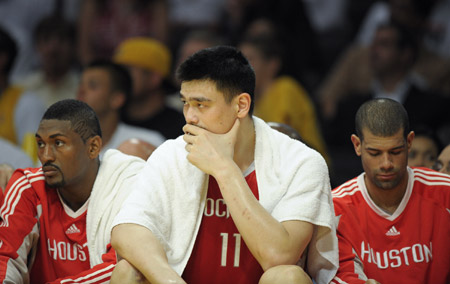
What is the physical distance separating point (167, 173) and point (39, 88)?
381cm

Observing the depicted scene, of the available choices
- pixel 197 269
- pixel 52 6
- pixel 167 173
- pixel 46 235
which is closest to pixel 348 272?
pixel 197 269

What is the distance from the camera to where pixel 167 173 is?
3605 mm

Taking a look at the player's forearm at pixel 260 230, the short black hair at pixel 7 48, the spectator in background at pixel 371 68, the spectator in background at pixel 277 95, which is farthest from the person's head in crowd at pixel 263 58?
the player's forearm at pixel 260 230

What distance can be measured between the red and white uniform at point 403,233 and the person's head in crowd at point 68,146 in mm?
1258

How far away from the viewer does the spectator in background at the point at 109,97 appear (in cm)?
578

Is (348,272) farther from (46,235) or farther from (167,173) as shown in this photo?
(46,235)

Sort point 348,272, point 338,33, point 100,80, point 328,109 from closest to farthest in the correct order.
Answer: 1. point 348,272
2. point 100,80
3. point 328,109
4. point 338,33

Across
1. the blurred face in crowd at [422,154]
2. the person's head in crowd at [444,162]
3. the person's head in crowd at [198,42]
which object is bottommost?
the person's head in crowd at [444,162]

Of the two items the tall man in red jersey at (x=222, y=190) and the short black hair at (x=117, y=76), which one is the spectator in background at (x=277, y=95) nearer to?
the short black hair at (x=117, y=76)

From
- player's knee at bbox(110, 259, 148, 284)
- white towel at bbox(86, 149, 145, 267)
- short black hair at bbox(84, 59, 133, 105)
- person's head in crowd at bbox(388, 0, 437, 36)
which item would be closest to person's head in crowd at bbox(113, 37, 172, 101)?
short black hair at bbox(84, 59, 133, 105)

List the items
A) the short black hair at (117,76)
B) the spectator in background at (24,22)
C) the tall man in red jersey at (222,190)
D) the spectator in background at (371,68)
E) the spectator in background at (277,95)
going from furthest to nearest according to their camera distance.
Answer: the spectator in background at (24,22), the spectator in background at (371,68), the spectator in background at (277,95), the short black hair at (117,76), the tall man in red jersey at (222,190)

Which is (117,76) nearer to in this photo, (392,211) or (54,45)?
(54,45)

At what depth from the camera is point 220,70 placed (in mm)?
3537

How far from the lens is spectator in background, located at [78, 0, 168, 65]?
289 inches
